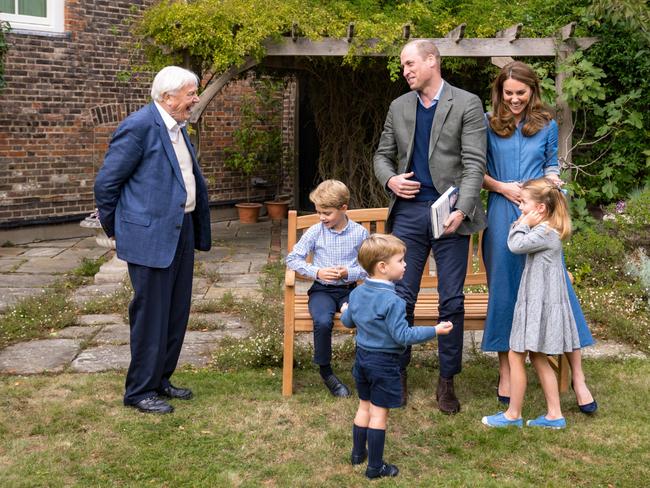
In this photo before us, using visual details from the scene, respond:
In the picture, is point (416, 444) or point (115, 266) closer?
point (416, 444)

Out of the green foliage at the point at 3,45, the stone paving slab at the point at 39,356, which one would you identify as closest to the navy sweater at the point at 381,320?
the stone paving slab at the point at 39,356

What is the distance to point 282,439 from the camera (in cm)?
424

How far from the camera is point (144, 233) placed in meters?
4.46

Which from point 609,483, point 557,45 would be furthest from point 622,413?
point 557,45

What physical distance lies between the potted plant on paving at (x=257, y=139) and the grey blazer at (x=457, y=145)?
8835mm

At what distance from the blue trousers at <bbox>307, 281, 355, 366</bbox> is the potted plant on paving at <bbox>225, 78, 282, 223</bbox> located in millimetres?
8499

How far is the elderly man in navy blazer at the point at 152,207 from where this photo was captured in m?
4.44

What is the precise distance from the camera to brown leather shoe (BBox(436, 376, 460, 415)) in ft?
15.2

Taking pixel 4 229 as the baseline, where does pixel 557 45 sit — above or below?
above

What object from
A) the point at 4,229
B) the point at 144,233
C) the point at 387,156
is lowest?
the point at 4,229

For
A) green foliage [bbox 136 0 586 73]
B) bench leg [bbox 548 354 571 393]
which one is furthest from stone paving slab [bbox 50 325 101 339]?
green foliage [bbox 136 0 586 73]

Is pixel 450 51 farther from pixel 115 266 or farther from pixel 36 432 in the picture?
pixel 36 432

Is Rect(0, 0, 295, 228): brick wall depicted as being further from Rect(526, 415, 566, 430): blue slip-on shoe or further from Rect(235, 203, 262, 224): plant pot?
Rect(526, 415, 566, 430): blue slip-on shoe

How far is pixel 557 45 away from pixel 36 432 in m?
6.90
